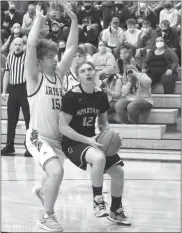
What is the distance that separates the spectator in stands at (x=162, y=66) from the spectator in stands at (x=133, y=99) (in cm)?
102

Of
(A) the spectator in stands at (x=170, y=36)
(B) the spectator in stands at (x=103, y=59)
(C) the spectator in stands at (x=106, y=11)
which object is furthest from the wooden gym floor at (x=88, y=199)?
(C) the spectator in stands at (x=106, y=11)

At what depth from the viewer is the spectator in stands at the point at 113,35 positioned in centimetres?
1274

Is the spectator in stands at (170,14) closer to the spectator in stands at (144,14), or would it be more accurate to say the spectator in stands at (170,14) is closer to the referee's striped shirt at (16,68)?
the spectator in stands at (144,14)

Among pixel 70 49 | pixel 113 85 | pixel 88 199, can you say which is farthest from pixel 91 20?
pixel 70 49

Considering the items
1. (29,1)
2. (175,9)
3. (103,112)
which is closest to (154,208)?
(103,112)

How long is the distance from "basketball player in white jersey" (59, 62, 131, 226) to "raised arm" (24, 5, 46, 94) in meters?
0.31

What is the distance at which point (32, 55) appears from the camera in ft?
16.6

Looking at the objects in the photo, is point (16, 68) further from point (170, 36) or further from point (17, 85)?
point (170, 36)

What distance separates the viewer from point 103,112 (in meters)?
5.29

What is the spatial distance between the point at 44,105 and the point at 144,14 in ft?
30.6

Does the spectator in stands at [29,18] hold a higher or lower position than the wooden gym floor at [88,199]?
higher

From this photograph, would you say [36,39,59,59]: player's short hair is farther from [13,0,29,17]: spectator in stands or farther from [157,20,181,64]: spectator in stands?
[13,0,29,17]: spectator in stands

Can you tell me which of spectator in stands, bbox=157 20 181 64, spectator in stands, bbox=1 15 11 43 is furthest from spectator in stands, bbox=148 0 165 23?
spectator in stands, bbox=1 15 11 43

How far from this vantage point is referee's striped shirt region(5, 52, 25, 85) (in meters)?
8.82
